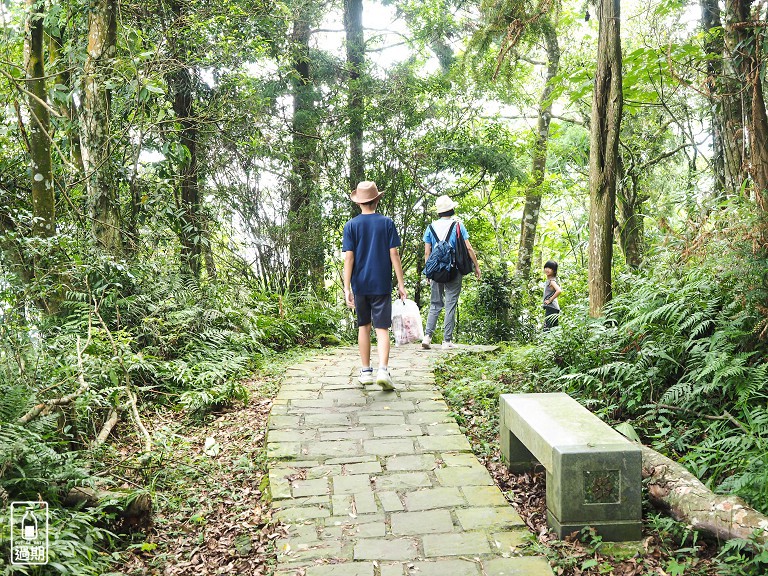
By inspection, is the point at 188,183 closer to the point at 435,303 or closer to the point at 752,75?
the point at 435,303

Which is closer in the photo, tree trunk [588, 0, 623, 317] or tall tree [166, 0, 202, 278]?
tree trunk [588, 0, 623, 317]

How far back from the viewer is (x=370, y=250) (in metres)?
6.02

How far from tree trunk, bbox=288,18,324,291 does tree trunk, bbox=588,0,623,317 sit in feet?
17.9

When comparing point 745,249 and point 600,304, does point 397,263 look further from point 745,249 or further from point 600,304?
point 745,249

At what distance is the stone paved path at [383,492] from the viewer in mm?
3281

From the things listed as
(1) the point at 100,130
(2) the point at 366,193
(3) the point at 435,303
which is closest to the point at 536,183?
(3) the point at 435,303

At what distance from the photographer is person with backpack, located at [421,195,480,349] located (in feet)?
26.3

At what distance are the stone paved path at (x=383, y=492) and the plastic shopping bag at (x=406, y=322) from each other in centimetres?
250

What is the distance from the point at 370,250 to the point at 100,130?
11.1 feet

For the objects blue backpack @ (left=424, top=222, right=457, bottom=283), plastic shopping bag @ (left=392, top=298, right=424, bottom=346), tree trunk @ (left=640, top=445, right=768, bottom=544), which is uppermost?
blue backpack @ (left=424, top=222, right=457, bottom=283)

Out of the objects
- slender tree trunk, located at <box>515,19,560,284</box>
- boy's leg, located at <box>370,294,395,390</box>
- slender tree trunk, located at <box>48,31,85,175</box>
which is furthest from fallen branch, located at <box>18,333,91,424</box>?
slender tree trunk, located at <box>515,19,560,284</box>

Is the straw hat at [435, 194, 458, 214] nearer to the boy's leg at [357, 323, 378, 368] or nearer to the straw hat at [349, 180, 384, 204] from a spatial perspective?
the straw hat at [349, 180, 384, 204]

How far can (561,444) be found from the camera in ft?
11.4

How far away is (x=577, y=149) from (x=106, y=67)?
10487 millimetres
